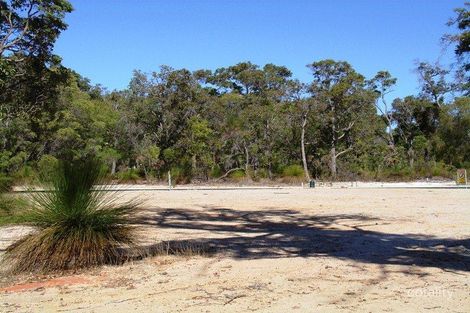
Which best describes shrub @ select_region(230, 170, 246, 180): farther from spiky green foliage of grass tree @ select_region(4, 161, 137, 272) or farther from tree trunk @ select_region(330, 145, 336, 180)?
spiky green foliage of grass tree @ select_region(4, 161, 137, 272)

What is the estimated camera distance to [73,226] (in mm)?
6914

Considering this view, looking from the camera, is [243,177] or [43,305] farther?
[243,177]

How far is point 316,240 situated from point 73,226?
13.3ft

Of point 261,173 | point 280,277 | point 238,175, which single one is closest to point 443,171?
point 261,173

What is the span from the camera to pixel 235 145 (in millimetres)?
43531

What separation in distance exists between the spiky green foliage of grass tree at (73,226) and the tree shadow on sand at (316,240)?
1.69 meters

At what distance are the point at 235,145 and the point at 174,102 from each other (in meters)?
6.13

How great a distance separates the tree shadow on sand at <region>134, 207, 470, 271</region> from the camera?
7.13 meters

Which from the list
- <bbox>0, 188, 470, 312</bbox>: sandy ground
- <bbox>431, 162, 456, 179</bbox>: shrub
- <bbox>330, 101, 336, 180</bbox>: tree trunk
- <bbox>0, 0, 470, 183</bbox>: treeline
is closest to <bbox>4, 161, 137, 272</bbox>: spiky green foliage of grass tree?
<bbox>0, 188, 470, 312</bbox>: sandy ground

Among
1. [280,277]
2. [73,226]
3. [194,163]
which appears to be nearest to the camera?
[280,277]

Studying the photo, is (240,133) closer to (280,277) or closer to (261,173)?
(261,173)

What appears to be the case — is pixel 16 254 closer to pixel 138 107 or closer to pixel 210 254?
pixel 210 254

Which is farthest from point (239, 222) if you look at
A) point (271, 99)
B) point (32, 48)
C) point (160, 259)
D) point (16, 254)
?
point (271, 99)

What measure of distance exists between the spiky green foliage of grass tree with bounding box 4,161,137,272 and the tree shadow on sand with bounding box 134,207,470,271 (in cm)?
169
